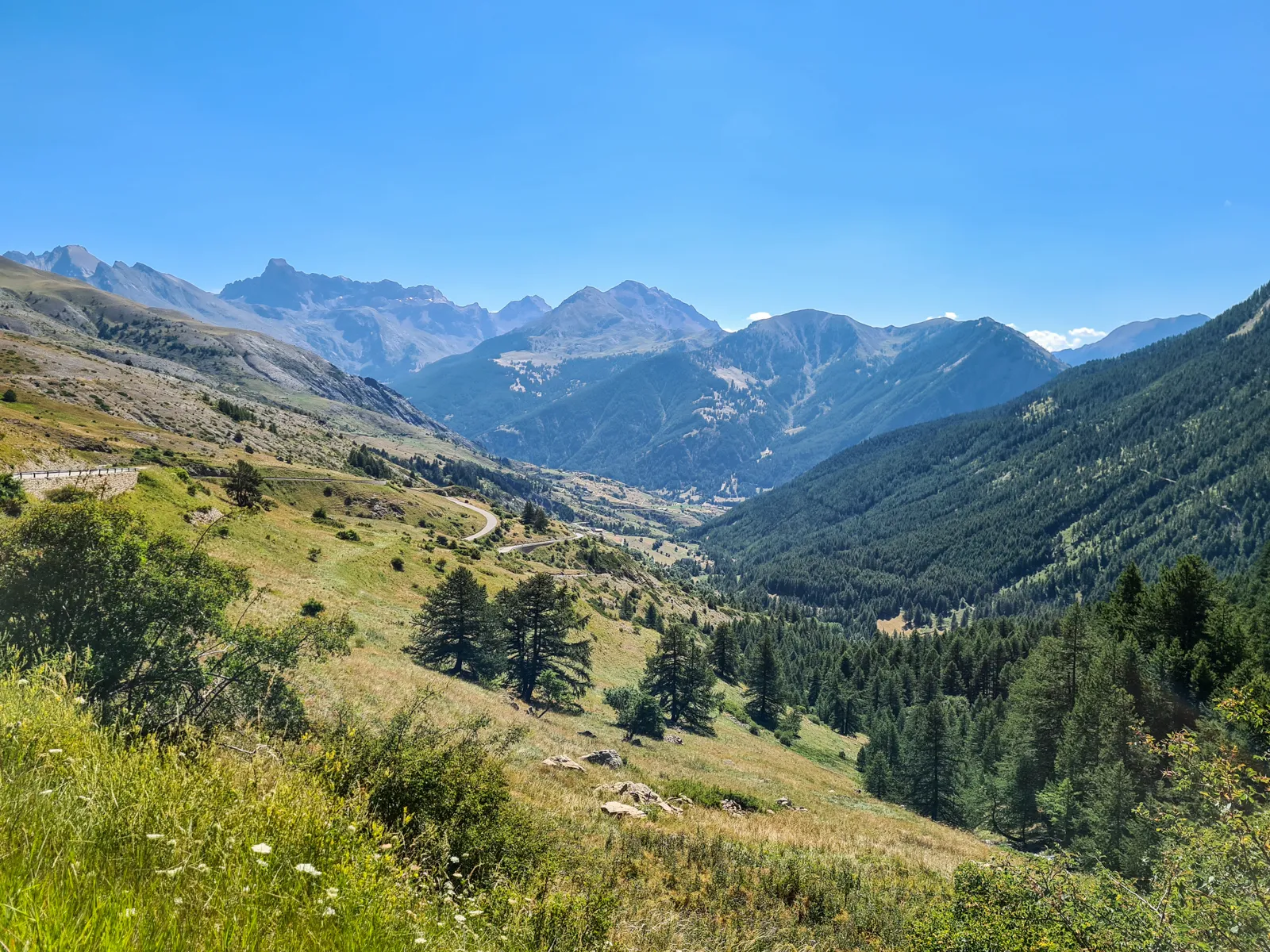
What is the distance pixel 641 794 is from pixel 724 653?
71.6 m

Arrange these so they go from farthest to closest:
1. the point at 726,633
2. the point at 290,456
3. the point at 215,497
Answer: the point at 290,456
the point at 726,633
the point at 215,497

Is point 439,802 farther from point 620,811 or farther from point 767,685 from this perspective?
point 767,685

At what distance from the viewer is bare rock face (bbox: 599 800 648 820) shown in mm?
16750

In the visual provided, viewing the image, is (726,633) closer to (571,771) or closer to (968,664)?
(968,664)

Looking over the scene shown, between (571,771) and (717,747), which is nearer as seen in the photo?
(571,771)

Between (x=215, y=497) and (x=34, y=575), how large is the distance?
51.0m

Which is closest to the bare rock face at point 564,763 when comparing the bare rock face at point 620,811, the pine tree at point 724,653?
the bare rock face at point 620,811

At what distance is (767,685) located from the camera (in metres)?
75.3

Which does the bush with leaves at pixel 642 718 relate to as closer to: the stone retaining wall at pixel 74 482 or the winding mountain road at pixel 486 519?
the stone retaining wall at pixel 74 482

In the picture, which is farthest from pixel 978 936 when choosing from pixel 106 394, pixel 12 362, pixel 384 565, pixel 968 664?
pixel 12 362

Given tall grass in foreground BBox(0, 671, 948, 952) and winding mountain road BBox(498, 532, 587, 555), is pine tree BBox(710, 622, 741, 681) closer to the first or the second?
winding mountain road BBox(498, 532, 587, 555)

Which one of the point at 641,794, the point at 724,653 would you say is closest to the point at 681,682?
the point at 724,653

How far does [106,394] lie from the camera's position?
120 metres

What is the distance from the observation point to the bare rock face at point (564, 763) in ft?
73.9
